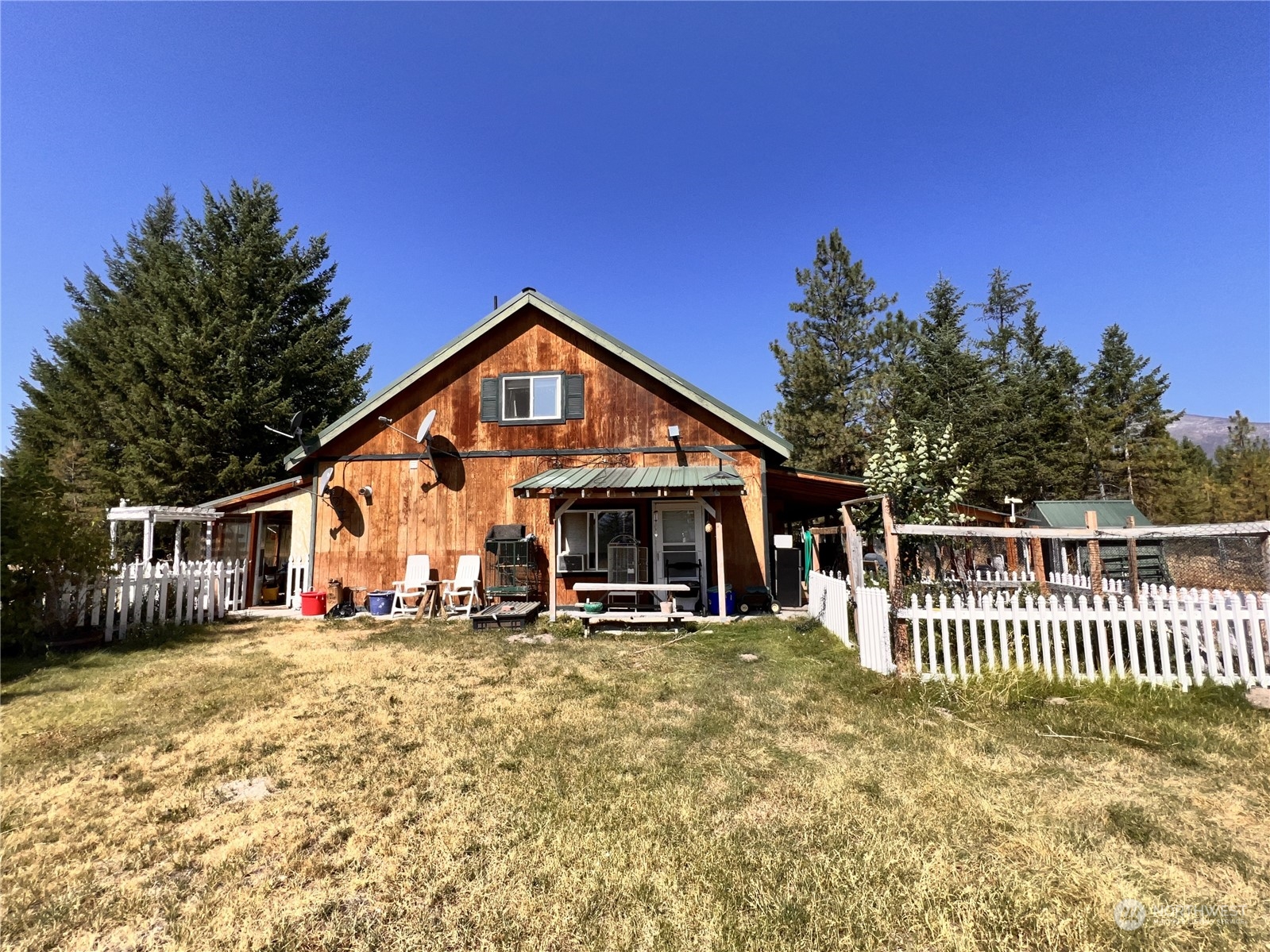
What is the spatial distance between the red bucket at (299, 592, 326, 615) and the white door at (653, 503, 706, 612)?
24.1ft

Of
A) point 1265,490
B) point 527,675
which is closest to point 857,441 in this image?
point 1265,490

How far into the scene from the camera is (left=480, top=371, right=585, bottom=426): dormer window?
12.8 meters

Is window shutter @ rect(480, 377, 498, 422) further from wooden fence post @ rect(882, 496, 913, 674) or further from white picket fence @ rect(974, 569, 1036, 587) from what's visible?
white picket fence @ rect(974, 569, 1036, 587)

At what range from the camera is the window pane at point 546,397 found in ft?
42.2

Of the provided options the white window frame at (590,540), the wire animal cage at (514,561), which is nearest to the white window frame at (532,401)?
the white window frame at (590,540)

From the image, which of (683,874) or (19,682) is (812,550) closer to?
(683,874)

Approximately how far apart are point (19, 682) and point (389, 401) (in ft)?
26.1

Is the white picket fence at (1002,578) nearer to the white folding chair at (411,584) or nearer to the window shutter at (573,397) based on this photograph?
the window shutter at (573,397)

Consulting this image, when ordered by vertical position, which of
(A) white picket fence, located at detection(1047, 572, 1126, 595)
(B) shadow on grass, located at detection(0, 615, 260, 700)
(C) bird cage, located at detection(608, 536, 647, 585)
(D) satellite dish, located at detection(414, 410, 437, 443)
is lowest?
(B) shadow on grass, located at detection(0, 615, 260, 700)

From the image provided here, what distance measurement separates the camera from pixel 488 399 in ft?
42.8

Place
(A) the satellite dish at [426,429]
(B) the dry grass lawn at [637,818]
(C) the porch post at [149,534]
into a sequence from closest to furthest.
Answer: (B) the dry grass lawn at [637,818], (C) the porch post at [149,534], (A) the satellite dish at [426,429]

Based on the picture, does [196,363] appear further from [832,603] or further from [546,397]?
[832,603]

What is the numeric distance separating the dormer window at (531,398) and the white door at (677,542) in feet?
10.0

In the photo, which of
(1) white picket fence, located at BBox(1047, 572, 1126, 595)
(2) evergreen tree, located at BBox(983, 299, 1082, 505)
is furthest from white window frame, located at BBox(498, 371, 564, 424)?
(2) evergreen tree, located at BBox(983, 299, 1082, 505)
